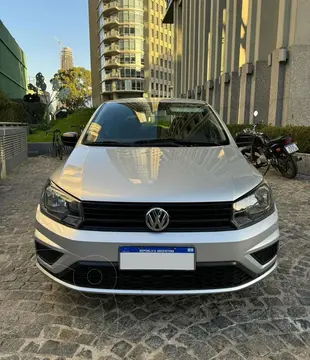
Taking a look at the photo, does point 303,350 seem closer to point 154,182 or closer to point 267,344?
point 267,344

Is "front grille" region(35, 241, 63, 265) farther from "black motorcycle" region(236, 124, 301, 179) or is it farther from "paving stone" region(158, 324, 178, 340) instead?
"black motorcycle" region(236, 124, 301, 179)

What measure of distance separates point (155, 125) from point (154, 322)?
1912mm

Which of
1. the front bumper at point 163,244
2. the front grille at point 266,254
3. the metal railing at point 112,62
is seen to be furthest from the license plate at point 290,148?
the metal railing at point 112,62

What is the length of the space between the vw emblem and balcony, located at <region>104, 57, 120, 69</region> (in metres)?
71.2

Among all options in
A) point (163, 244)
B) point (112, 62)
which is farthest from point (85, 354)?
point (112, 62)

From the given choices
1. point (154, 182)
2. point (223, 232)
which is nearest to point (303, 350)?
point (223, 232)

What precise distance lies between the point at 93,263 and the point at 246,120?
1272 centimetres

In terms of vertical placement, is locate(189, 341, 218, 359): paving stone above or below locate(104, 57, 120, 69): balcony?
below

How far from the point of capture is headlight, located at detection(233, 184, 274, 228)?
2109mm

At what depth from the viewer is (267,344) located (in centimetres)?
206

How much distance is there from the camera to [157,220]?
2010mm

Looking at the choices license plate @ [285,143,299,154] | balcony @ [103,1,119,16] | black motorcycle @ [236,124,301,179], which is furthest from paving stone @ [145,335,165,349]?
balcony @ [103,1,119,16]

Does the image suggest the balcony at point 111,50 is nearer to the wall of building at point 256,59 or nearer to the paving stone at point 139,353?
the wall of building at point 256,59

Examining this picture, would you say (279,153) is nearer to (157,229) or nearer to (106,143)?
(106,143)
